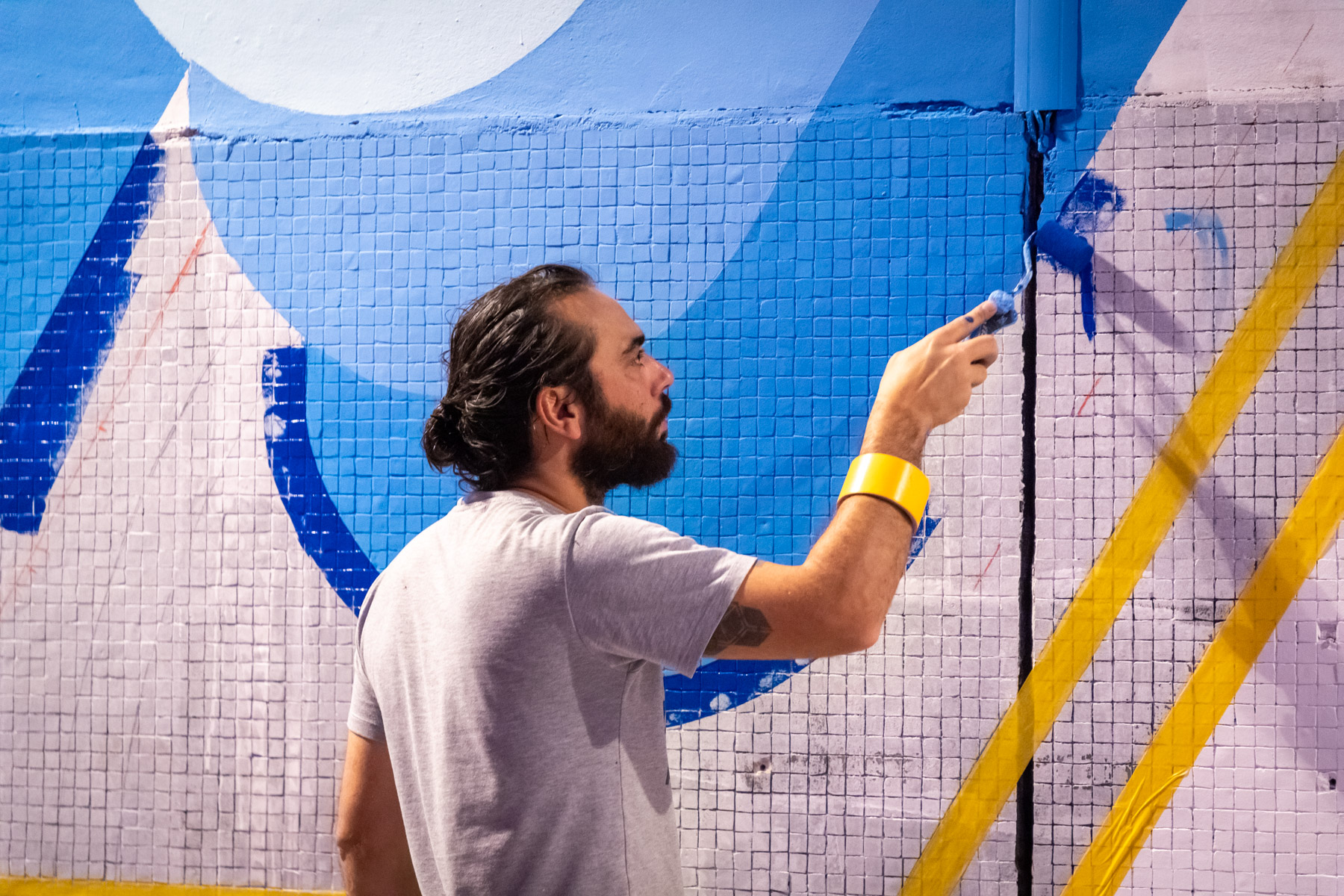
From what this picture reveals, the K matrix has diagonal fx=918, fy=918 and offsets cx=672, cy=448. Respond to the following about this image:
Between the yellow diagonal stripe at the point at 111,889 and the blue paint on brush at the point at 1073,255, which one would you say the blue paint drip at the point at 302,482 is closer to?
the yellow diagonal stripe at the point at 111,889

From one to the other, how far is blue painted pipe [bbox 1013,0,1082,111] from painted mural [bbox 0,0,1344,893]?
28 millimetres

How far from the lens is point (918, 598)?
1352 mm

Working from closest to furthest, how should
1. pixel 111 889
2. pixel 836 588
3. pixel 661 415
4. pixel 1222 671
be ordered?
pixel 836 588 < pixel 661 415 < pixel 1222 671 < pixel 111 889

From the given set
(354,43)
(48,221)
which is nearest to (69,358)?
(48,221)

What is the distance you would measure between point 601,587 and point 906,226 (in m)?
0.84

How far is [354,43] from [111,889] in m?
1.44

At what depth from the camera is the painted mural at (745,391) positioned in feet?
4.25

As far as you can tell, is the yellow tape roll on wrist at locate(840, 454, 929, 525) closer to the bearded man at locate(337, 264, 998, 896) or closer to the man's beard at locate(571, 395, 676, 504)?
the bearded man at locate(337, 264, 998, 896)

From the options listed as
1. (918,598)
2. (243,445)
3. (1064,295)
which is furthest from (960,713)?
(243,445)

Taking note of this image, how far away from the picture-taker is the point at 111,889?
1.50 m

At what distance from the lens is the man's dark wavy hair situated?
35.4 inches

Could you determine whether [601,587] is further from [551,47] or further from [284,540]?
[551,47]

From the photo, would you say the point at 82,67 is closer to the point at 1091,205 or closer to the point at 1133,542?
the point at 1091,205

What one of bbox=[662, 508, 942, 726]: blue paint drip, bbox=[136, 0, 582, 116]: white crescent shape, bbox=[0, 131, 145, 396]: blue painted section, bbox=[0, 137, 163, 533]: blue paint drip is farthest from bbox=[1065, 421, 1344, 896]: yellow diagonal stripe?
bbox=[0, 131, 145, 396]: blue painted section
